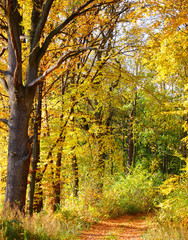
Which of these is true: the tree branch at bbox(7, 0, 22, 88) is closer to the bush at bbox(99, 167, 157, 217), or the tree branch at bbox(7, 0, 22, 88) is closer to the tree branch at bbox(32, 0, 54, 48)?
the tree branch at bbox(32, 0, 54, 48)

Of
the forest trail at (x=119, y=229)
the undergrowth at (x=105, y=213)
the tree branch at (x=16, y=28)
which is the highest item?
the tree branch at (x=16, y=28)

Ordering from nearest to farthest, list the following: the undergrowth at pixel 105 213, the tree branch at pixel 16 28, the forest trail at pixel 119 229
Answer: the undergrowth at pixel 105 213
the tree branch at pixel 16 28
the forest trail at pixel 119 229

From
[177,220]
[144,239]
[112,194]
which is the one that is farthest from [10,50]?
[112,194]

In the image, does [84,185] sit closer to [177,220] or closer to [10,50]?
[177,220]

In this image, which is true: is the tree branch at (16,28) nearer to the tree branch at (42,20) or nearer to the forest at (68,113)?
the forest at (68,113)

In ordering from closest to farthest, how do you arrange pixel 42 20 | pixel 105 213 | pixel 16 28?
pixel 42 20
pixel 16 28
pixel 105 213

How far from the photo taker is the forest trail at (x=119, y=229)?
583 centimetres

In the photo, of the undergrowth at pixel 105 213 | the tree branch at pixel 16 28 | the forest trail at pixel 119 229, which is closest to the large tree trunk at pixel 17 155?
the undergrowth at pixel 105 213

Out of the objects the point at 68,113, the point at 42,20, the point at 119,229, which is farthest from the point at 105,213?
the point at 42,20

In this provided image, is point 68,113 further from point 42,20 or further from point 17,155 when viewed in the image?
point 42,20

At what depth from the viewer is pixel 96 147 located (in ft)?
27.5

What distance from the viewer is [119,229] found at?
22.4 ft

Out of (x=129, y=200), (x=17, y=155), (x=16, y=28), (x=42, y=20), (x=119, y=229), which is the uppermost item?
(x=42, y=20)

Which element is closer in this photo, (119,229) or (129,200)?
(119,229)
